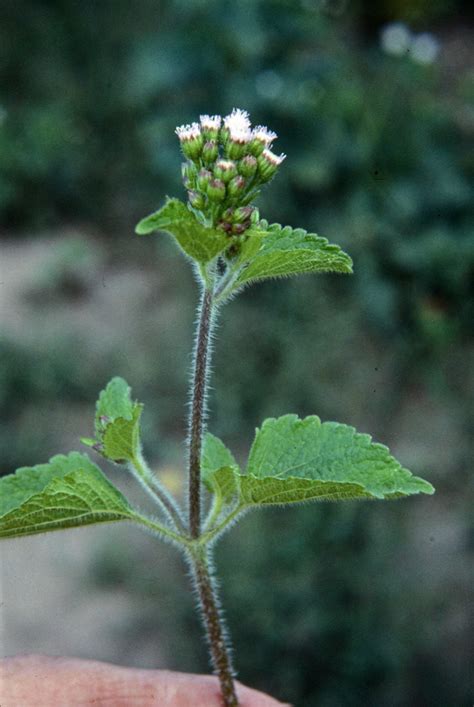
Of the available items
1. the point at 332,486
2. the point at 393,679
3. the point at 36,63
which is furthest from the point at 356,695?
the point at 36,63

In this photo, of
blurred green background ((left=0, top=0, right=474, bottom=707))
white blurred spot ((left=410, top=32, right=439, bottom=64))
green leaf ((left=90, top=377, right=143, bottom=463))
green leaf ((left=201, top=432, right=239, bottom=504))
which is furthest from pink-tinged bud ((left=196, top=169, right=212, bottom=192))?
white blurred spot ((left=410, top=32, right=439, bottom=64))

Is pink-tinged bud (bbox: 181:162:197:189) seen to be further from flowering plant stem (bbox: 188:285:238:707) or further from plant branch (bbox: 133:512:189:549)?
plant branch (bbox: 133:512:189:549)

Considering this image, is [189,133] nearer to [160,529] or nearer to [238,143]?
[238,143]

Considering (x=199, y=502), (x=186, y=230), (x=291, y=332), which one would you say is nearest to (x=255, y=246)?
(x=186, y=230)

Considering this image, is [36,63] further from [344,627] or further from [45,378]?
[344,627]

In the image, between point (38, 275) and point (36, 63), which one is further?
point (36, 63)

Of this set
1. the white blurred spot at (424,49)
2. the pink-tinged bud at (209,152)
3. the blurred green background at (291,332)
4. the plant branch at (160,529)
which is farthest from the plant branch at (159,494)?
the white blurred spot at (424,49)
